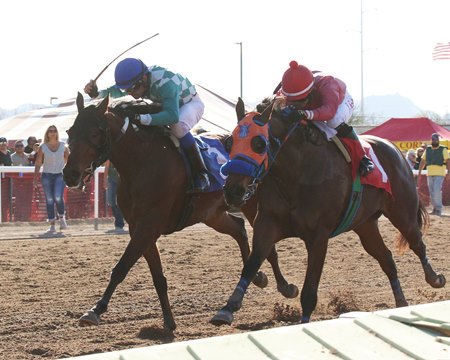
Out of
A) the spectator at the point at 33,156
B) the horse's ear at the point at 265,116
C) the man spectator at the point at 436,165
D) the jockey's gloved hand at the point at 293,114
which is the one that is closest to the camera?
the horse's ear at the point at 265,116

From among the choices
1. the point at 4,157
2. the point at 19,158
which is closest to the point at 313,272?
the point at 4,157

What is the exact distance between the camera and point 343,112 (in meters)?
5.75

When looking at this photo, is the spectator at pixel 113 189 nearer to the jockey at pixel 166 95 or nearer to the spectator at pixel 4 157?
the spectator at pixel 4 157

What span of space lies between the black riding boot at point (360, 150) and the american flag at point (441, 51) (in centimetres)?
2326

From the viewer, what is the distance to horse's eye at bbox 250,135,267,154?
479cm

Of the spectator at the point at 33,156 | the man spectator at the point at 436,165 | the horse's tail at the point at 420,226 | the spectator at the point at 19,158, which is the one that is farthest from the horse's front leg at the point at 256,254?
the man spectator at the point at 436,165

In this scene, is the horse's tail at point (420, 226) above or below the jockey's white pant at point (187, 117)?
below

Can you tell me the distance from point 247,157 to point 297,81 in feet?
3.42

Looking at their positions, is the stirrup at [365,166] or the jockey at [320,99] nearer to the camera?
the jockey at [320,99]

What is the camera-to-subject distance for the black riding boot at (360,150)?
574 cm

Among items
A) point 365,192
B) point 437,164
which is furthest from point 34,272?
point 437,164

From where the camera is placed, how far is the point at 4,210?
12.7m

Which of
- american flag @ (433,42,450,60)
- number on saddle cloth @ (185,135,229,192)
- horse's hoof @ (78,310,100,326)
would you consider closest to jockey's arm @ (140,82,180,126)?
number on saddle cloth @ (185,135,229,192)

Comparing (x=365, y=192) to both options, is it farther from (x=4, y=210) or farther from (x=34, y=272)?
(x=4, y=210)
